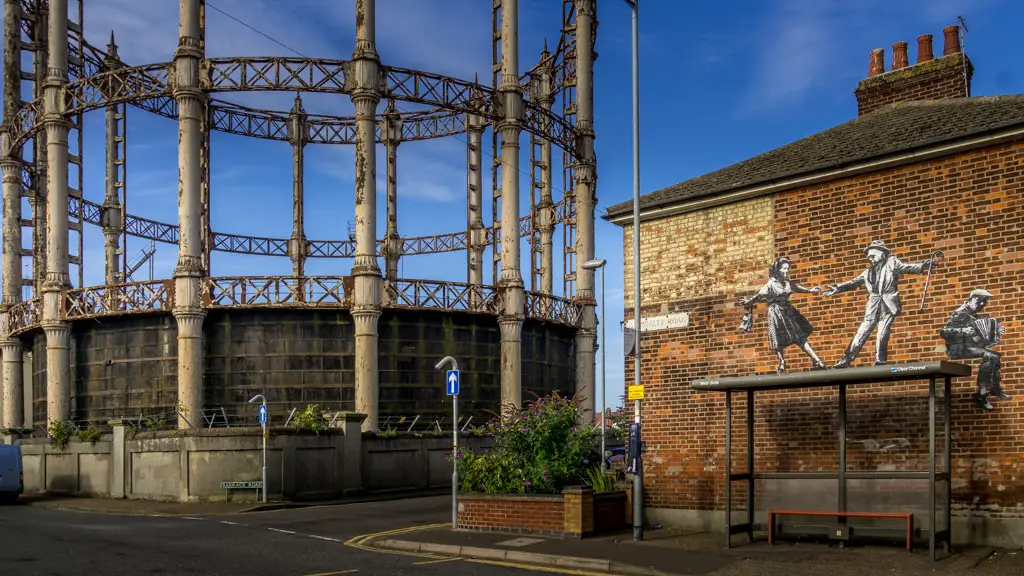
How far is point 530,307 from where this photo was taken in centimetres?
4138

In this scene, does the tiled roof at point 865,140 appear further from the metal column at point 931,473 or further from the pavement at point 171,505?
the pavement at point 171,505

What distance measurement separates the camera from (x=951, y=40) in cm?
2098

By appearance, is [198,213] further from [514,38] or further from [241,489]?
[514,38]

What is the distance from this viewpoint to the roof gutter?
15.3 m

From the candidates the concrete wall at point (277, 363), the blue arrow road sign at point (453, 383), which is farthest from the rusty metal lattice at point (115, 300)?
the blue arrow road sign at point (453, 383)

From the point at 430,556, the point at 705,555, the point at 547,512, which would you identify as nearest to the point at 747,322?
the point at 705,555

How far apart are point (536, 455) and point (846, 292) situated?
21.6 feet

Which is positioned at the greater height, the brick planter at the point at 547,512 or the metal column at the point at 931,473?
the metal column at the point at 931,473

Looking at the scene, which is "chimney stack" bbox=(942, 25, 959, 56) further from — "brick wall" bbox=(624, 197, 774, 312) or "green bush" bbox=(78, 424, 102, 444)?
"green bush" bbox=(78, 424, 102, 444)

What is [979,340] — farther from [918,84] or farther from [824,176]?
[918,84]

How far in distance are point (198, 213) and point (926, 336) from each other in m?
27.4

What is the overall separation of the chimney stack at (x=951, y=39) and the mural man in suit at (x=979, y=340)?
788 cm

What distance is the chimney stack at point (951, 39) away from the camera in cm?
2088

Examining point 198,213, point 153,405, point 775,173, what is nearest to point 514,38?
point 198,213
